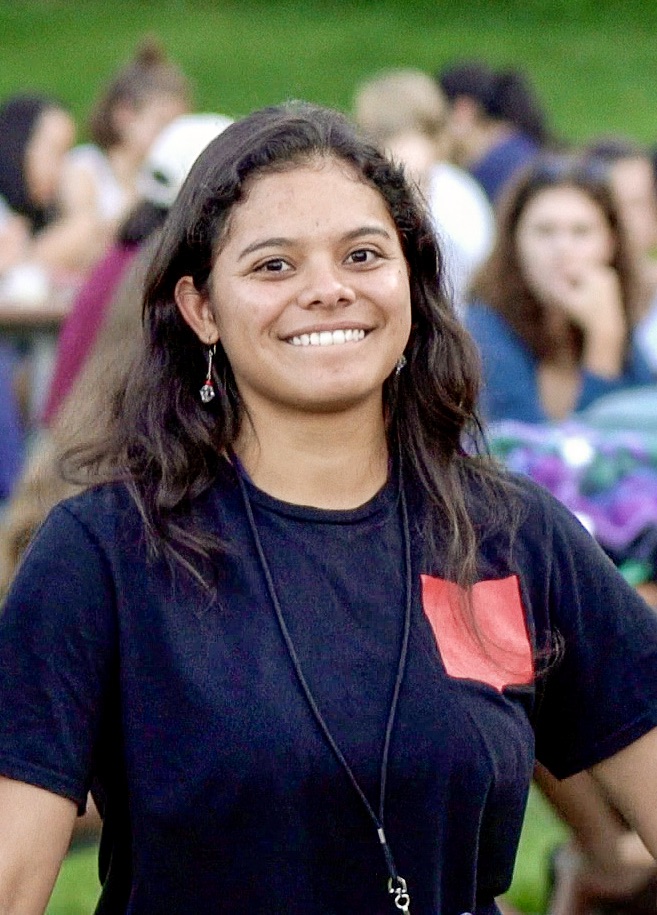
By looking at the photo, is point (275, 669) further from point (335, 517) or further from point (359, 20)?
point (359, 20)

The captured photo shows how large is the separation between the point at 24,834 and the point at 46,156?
26.9 ft

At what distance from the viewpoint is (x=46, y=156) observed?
9.94 m

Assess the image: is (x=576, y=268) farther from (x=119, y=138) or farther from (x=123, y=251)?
(x=119, y=138)

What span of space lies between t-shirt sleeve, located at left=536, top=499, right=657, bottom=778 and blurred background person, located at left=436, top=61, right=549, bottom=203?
817cm

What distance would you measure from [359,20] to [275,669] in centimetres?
2197

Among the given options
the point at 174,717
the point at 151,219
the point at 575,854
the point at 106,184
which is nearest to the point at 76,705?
the point at 174,717

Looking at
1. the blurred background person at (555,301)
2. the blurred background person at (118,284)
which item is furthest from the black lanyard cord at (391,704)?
the blurred background person at (555,301)

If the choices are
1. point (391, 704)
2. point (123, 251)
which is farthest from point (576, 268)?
point (391, 704)

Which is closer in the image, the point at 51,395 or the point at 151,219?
the point at 151,219

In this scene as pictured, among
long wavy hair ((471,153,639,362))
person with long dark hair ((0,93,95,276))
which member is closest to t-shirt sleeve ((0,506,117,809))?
long wavy hair ((471,153,639,362))

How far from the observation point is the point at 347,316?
7.25 feet

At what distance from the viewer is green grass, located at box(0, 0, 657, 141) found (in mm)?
20016

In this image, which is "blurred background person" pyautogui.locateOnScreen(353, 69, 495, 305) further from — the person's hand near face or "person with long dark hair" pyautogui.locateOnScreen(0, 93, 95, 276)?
"person with long dark hair" pyautogui.locateOnScreen(0, 93, 95, 276)

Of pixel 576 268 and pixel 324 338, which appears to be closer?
pixel 324 338
